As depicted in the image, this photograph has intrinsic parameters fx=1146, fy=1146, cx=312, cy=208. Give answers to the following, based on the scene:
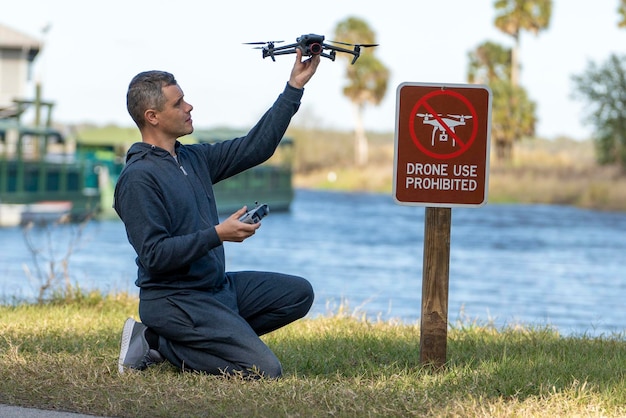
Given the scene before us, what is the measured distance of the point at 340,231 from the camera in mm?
41156

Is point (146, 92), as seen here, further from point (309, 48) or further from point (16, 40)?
point (16, 40)

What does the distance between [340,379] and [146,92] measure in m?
1.78

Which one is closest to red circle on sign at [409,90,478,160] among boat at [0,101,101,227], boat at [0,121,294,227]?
boat at [0,121,294,227]

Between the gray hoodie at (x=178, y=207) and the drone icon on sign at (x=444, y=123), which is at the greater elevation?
the drone icon on sign at (x=444, y=123)

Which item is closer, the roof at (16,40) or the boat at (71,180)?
the boat at (71,180)

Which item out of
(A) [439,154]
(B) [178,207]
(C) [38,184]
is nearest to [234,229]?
(B) [178,207]

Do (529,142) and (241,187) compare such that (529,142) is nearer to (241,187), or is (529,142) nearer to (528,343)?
(241,187)

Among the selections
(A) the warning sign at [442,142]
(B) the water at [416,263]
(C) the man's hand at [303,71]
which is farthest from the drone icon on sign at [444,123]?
(B) the water at [416,263]

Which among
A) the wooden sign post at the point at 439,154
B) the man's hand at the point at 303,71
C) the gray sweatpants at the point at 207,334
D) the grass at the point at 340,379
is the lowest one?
the grass at the point at 340,379

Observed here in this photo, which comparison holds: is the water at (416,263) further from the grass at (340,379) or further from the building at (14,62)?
the building at (14,62)

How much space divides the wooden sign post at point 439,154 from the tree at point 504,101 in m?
58.1

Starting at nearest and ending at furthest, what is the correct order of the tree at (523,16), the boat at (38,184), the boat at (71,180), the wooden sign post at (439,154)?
the wooden sign post at (439,154) < the boat at (38,184) < the boat at (71,180) < the tree at (523,16)

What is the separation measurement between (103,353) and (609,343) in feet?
11.2

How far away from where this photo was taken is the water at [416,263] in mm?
15047
